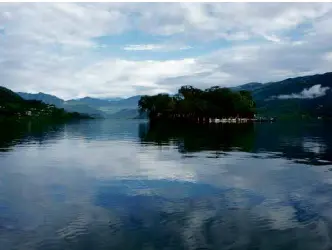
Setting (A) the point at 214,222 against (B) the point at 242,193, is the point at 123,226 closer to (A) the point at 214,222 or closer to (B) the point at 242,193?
(A) the point at 214,222

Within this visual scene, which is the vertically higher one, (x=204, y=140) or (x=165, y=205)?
(x=204, y=140)

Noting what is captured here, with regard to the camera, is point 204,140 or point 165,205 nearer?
point 165,205

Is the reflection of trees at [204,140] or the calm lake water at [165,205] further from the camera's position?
the reflection of trees at [204,140]

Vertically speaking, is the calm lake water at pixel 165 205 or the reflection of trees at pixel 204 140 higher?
the reflection of trees at pixel 204 140

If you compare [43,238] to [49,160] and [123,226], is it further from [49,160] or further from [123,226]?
[49,160]

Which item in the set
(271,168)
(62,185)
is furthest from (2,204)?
(271,168)

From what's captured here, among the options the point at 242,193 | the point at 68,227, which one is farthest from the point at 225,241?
the point at 242,193

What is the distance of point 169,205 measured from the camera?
35.2 metres

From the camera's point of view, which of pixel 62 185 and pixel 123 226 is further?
pixel 62 185

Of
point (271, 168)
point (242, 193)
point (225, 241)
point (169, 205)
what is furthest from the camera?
point (271, 168)

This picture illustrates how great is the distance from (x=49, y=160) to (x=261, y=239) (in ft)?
158

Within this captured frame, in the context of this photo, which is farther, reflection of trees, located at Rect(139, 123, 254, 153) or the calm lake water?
reflection of trees, located at Rect(139, 123, 254, 153)

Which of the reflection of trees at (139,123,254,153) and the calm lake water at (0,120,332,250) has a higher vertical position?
the reflection of trees at (139,123,254,153)

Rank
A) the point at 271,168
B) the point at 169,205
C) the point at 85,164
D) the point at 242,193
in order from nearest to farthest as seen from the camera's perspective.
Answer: the point at 169,205 → the point at 242,193 → the point at 271,168 → the point at 85,164
